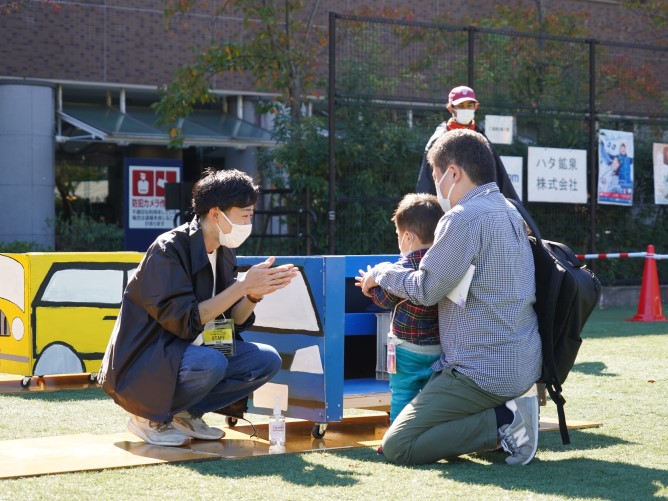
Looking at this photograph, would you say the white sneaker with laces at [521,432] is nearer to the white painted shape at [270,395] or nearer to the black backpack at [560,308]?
the black backpack at [560,308]

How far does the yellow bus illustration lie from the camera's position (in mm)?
7156

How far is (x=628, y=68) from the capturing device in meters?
14.6

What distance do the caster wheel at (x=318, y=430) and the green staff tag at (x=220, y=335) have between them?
1.99 feet

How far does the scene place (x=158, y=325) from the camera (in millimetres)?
4781

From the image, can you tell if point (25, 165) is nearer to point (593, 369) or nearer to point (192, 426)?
point (593, 369)

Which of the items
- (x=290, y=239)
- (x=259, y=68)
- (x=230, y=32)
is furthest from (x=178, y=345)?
(x=230, y=32)

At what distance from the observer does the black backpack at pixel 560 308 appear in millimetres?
4711

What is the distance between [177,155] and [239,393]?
15.9 meters

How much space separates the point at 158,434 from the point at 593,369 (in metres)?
4.06

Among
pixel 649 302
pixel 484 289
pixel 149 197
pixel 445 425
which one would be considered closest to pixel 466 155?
pixel 484 289

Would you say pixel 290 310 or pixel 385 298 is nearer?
pixel 385 298

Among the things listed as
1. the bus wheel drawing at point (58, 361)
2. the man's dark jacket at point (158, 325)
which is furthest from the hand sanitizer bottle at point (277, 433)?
the bus wheel drawing at point (58, 361)

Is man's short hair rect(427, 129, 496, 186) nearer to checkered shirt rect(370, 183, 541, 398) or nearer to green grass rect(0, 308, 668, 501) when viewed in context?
checkered shirt rect(370, 183, 541, 398)

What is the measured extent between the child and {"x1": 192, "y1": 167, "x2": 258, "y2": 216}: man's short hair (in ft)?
2.28
